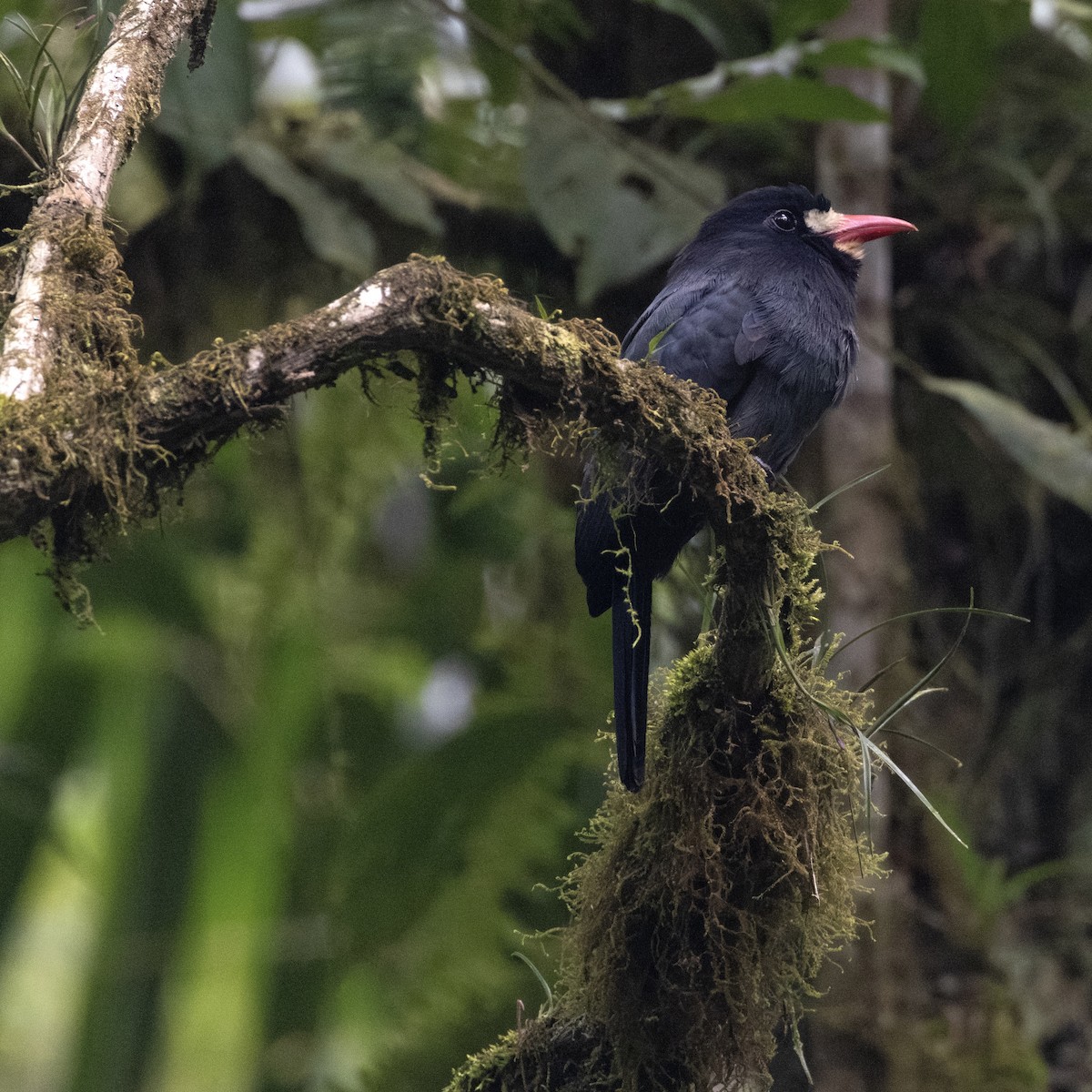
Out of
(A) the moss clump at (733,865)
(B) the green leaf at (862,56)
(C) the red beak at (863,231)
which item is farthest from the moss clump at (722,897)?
(B) the green leaf at (862,56)

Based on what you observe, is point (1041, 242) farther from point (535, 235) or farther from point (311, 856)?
point (311, 856)

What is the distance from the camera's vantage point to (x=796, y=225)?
3258 millimetres

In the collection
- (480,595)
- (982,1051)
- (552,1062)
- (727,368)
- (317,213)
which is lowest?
(982,1051)

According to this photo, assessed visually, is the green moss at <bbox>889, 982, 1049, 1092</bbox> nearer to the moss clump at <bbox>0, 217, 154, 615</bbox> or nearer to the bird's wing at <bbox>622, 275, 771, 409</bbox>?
the bird's wing at <bbox>622, 275, 771, 409</bbox>

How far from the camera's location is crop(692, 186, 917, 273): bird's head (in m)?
3.20

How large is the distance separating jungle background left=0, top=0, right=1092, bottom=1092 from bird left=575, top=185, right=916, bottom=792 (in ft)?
2.42

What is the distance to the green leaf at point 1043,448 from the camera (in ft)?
11.8

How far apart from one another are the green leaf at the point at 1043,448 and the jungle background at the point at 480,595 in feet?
0.06

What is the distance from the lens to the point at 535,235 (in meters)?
4.41

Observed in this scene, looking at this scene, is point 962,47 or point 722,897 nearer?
point 722,897

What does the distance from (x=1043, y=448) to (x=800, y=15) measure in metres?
1.39

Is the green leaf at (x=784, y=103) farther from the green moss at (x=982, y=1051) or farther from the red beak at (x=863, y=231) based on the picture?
the green moss at (x=982, y=1051)

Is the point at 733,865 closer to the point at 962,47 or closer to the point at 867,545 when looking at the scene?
the point at 867,545

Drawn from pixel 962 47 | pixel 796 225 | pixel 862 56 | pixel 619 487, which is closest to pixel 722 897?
pixel 619 487
